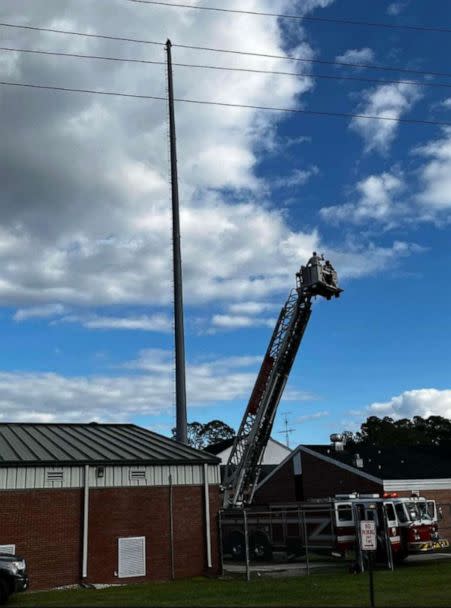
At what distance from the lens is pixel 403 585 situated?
20.1 metres

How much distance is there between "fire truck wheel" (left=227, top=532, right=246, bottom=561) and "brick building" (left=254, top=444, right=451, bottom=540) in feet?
25.9

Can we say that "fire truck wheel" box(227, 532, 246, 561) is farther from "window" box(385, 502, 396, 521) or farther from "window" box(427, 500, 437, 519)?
"window" box(427, 500, 437, 519)

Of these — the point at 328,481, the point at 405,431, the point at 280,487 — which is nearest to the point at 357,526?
the point at 328,481

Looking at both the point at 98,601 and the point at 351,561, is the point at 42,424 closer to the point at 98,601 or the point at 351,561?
the point at 98,601

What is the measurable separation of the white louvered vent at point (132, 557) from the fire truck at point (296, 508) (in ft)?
13.6

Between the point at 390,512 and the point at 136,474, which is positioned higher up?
the point at 136,474

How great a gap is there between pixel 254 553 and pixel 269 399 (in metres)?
7.41

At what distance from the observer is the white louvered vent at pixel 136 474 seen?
24825mm

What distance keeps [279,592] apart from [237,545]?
1264 cm

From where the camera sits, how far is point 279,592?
19375 mm

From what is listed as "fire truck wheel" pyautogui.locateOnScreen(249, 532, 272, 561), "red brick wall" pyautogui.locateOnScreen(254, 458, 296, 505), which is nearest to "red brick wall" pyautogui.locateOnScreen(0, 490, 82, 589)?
"fire truck wheel" pyautogui.locateOnScreen(249, 532, 272, 561)

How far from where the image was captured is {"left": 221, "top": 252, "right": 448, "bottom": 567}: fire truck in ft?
85.6

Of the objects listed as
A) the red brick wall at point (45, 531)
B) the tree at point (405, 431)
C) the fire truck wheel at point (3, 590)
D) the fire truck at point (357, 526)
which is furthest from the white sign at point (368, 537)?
the tree at point (405, 431)

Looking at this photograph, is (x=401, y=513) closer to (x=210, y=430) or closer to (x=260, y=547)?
(x=260, y=547)
